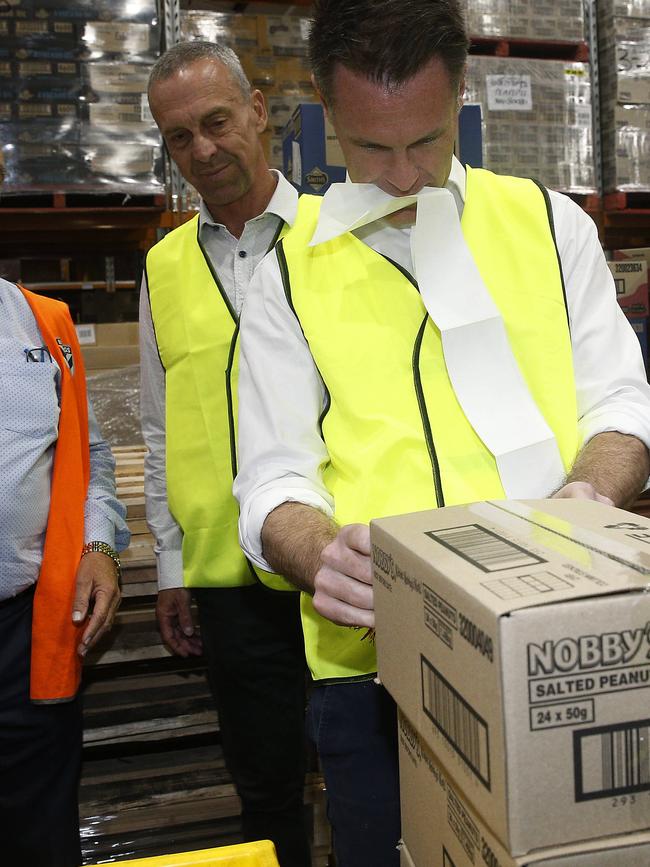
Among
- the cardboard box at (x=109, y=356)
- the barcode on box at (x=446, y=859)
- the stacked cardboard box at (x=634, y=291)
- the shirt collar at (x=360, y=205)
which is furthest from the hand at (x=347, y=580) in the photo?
the stacked cardboard box at (x=634, y=291)

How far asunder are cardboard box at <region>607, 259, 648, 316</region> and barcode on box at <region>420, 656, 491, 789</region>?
10.8 ft

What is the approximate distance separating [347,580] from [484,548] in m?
0.27

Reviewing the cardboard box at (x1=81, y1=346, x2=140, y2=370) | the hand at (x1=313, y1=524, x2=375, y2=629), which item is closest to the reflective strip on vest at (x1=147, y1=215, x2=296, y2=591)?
the hand at (x1=313, y1=524, x2=375, y2=629)

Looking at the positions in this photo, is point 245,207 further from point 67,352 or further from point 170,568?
point 170,568

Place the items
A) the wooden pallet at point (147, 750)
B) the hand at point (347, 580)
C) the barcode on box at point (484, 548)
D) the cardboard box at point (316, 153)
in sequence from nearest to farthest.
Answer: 1. the barcode on box at point (484, 548)
2. the hand at point (347, 580)
3. the wooden pallet at point (147, 750)
4. the cardboard box at point (316, 153)

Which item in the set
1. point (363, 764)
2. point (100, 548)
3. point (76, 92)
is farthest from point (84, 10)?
point (363, 764)

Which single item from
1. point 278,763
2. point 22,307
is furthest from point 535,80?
point 278,763

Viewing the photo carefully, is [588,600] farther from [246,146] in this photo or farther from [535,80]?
[535,80]

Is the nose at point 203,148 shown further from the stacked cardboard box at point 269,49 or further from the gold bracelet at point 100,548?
the stacked cardboard box at point 269,49

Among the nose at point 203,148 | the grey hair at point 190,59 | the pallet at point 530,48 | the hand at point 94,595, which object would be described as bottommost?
the hand at point 94,595

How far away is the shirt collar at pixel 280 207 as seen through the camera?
231 centimetres

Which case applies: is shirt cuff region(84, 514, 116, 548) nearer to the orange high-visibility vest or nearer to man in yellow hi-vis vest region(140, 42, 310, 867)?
the orange high-visibility vest

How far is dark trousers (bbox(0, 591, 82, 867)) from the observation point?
6.40ft

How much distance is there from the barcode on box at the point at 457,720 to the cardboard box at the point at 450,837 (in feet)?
0.21
